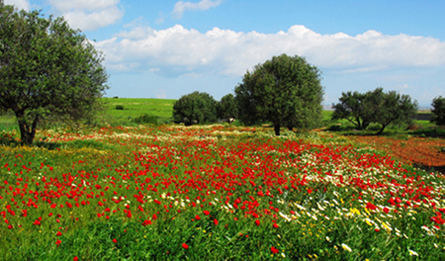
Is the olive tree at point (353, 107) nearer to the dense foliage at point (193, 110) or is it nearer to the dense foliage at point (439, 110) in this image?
the dense foliage at point (439, 110)

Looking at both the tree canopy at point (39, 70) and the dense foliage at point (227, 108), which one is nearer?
the tree canopy at point (39, 70)

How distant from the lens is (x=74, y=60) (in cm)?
1398

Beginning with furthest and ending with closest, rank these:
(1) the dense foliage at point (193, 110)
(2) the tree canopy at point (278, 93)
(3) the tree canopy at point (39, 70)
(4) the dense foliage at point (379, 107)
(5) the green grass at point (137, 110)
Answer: (5) the green grass at point (137, 110)
(1) the dense foliage at point (193, 110)
(4) the dense foliage at point (379, 107)
(2) the tree canopy at point (278, 93)
(3) the tree canopy at point (39, 70)

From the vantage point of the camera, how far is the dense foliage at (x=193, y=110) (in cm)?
5766

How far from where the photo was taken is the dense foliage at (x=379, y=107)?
4325cm

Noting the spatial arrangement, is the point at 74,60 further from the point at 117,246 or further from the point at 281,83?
the point at 281,83

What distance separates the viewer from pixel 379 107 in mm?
44688

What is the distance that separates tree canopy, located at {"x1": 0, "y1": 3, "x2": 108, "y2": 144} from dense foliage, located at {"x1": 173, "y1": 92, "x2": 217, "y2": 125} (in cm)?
4238

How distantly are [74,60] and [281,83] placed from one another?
1788 cm

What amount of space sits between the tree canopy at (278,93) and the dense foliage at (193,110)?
30498 millimetres

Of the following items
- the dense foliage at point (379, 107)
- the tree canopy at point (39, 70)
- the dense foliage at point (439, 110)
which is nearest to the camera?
the tree canopy at point (39, 70)

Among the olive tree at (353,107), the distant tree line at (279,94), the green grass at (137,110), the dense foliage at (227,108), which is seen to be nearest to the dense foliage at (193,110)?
the dense foliage at (227,108)

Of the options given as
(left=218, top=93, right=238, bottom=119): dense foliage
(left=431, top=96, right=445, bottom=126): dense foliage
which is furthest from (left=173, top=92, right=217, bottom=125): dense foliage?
(left=431, top=96, right=445, bottom=126): dense foliage

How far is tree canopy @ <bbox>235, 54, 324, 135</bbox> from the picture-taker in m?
24.8
